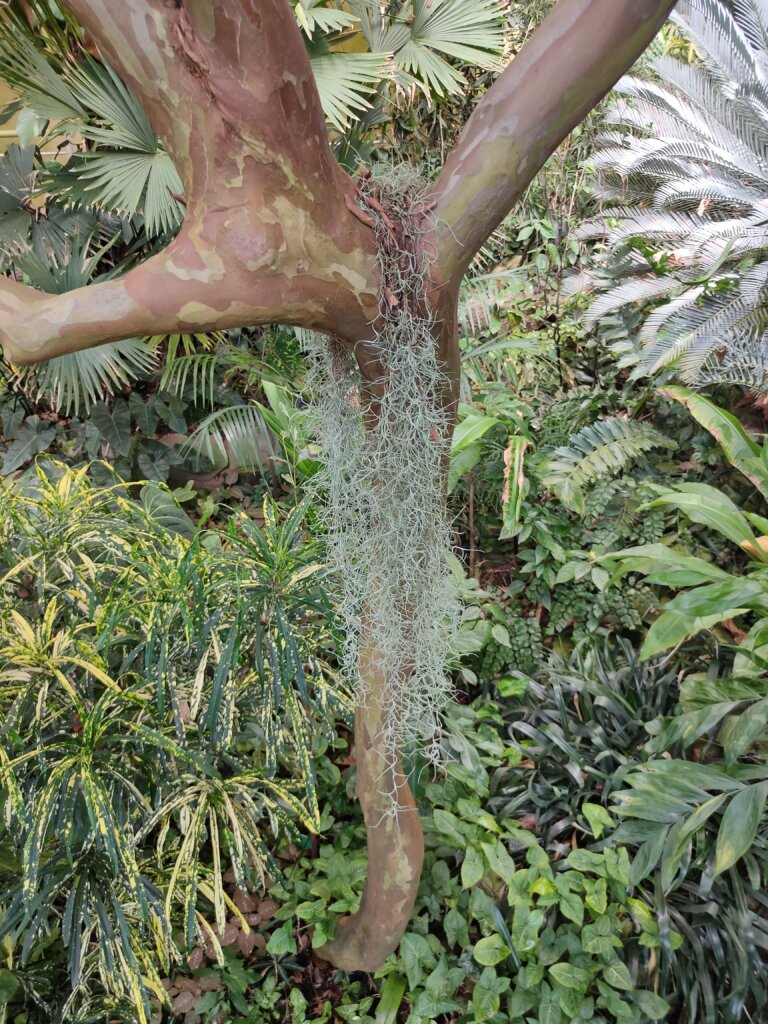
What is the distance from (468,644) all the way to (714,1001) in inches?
38.6

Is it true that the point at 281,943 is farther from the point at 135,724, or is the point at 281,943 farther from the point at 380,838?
the point at 135,724

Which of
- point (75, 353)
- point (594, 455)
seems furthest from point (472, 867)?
point (75, 353)

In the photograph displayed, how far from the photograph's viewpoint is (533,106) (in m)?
0.73

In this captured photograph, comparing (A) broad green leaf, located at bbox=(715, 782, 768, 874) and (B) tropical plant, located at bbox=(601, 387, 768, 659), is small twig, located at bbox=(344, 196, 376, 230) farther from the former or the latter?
(A) broad green leaf, located at bbox=(715, 782, 768, 874)

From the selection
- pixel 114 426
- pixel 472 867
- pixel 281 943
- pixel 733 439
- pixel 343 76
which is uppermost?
pixel 343 76

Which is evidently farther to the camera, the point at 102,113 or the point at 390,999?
the point at 102,113

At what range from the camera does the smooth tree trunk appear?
0.61 m

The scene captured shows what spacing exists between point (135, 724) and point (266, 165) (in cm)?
104

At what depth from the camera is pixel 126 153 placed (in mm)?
2002

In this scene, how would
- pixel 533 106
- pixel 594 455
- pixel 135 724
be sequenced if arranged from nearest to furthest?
pixel 533 106
pixel 135 724
pixel 594 455

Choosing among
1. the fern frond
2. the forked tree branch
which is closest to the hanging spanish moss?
the forked tree branch

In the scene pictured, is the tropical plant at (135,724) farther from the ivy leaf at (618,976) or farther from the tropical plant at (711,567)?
the tropical plant at (711,567)

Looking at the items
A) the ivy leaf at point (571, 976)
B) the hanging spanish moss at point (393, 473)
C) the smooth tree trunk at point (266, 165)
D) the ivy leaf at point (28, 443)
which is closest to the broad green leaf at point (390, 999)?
the ivy leaf at point (571, 976)

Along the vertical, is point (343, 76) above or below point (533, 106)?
above
